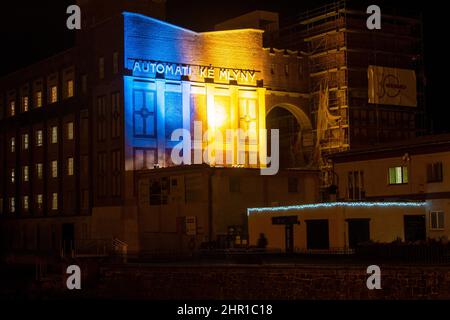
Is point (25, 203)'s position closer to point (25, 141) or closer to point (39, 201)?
point (39, 201)

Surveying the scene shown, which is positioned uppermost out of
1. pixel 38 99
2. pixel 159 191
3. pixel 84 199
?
pixel 38 99

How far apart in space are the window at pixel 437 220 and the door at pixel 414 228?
2.09 ft

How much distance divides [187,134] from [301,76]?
16916 mm

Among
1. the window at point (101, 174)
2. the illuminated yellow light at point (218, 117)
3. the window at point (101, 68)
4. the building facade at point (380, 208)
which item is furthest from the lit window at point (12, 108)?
the building facade at point (380, 208)

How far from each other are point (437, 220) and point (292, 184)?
753 inches

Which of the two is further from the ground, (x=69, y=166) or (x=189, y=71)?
(x=189, y=71)

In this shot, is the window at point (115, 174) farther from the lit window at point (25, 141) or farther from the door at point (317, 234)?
the door at point (317, 234)

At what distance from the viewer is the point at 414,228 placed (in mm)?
64562

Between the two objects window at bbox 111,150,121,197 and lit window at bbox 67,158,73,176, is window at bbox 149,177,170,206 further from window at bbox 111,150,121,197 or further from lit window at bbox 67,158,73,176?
lit window at bbox 67,158,73,176

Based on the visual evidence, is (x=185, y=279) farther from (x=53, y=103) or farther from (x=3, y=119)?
(x=3, y=119)

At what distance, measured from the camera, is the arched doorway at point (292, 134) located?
9744 centimetres

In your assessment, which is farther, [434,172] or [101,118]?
[101,118]

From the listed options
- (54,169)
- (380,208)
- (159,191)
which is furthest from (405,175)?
(54,169)

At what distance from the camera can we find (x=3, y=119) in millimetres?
111625
